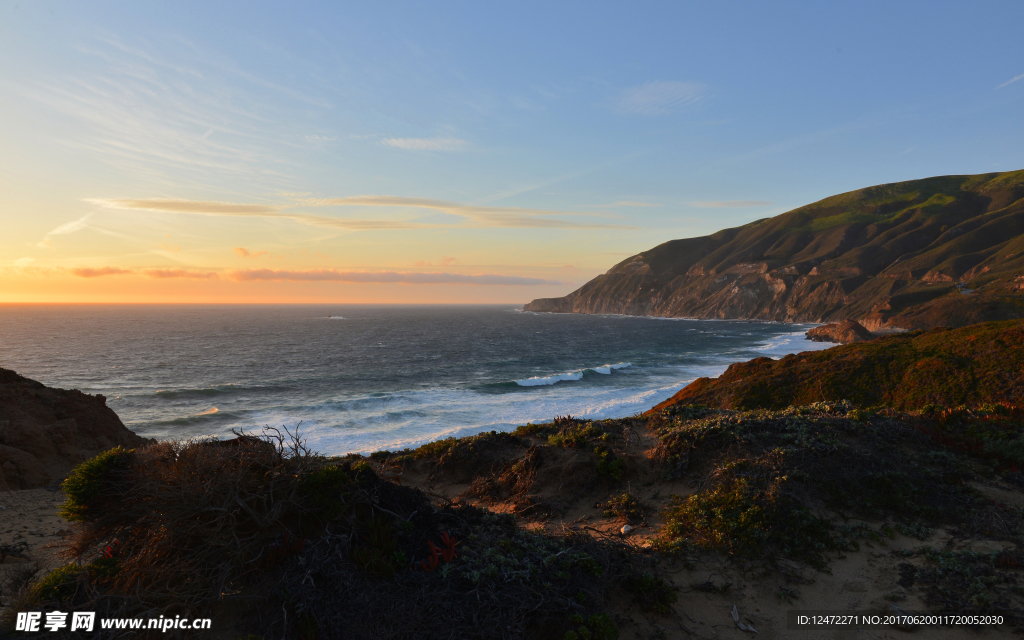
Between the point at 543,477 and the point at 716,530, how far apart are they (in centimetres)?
421

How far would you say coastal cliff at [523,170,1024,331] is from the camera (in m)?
88.3

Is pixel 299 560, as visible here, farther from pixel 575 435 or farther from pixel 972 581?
pixel 972 581

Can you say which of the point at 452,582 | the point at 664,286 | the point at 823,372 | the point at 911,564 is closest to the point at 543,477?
the point at 452,582

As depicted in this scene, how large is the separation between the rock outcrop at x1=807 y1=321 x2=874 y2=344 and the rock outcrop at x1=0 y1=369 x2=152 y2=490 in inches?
3294

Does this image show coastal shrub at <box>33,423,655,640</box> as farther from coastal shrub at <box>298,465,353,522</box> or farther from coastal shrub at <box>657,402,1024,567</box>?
coastal shrub at <box>657,402,1024,567</box>

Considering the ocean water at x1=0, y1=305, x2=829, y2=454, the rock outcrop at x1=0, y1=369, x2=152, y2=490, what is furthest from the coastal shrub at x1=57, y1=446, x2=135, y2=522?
the ocean water at x1=0, y1=305, x2=829, y2=454

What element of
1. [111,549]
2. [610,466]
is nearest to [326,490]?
[111,549]

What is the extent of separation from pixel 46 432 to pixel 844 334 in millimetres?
90012

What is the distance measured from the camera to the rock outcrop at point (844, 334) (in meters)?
70.0

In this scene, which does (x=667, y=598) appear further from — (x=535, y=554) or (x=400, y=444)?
(x=400, y=444)

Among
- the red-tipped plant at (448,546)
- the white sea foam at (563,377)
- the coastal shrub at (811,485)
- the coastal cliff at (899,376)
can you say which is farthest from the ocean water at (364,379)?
the coastal shrub at (811,485)

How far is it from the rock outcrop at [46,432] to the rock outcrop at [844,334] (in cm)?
8366

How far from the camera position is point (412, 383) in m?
45.1

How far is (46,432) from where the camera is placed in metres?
13.7
